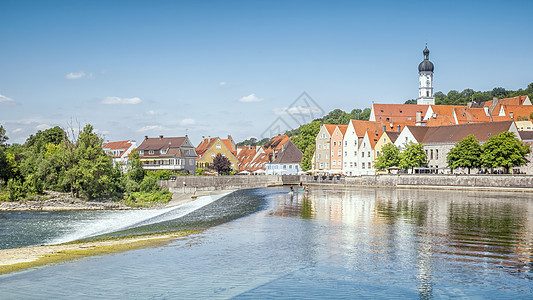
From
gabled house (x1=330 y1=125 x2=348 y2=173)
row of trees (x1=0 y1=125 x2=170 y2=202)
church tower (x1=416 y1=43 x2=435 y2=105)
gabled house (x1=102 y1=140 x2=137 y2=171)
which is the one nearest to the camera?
row of trees (x1=0 y1=125 x2=170 y2=202)

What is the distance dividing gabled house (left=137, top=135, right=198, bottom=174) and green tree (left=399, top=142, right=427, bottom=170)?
4383cm

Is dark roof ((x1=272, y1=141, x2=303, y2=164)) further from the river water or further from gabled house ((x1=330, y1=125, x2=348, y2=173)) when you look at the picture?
the river water

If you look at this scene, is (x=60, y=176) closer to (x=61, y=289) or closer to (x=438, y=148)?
(x=61, y=289)

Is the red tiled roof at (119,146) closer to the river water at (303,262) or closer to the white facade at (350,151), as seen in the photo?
the white facade at (350,151)

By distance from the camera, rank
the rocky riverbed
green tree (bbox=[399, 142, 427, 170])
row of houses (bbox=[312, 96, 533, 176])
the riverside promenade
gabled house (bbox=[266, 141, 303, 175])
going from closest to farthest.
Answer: the rocky riverbed < the riverside promenade < green tree (bbox=[399, 142, 427, 170]) < row of houses (bbox=[312, 96, 533, 176]) < gabled house (bbox=[266, 141, 303, 175])

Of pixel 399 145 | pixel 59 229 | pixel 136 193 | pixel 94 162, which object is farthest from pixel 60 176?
pixel 399 145

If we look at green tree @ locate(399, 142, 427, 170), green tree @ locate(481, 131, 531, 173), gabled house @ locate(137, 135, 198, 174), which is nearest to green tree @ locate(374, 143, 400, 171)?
green tree @ locate(399, 142, 427, 170)

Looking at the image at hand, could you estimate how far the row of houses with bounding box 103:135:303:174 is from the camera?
99.4 m

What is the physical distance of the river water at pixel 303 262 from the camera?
14.6m

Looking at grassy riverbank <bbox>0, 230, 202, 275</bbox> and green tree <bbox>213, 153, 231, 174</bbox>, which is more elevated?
green tree <bbox>213, 153, 231, 174</bbox>

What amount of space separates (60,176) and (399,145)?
58.6 metres

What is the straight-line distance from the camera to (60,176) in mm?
55531

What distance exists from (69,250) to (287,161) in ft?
300

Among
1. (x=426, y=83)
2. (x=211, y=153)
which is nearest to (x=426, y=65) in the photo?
(x=426, y=83)
